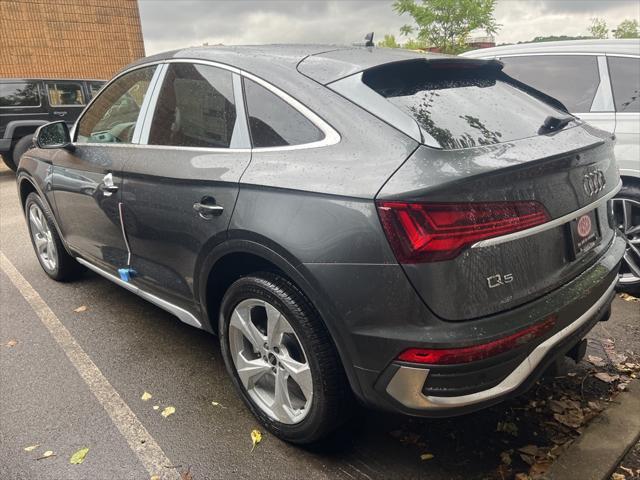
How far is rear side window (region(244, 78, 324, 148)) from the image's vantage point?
2.14m

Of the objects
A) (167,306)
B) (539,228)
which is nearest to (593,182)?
(539,228)

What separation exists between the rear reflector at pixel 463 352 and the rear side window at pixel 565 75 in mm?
2794

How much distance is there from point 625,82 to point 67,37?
15436 millimetres

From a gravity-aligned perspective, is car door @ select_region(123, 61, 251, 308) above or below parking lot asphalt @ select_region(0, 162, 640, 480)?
above

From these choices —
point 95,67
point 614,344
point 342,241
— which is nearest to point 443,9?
point 95,67

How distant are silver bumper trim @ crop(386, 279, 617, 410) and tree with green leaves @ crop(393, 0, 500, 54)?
61.3 ft

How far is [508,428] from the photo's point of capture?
2.46m

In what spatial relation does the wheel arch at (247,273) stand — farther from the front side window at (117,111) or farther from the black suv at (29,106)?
the black suv at (29,106)

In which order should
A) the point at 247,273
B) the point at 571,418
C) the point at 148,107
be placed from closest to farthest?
the point at 247,273 < the point at 571,418 < the point at 148,107

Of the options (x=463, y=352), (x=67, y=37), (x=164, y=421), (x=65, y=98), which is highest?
(x=67, y=37)

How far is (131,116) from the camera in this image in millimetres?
3154

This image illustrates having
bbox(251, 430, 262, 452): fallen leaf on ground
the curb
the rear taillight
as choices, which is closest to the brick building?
bbox(251, 430, 262, 452): fallen leaf on ground

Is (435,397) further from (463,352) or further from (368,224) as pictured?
(368,224)

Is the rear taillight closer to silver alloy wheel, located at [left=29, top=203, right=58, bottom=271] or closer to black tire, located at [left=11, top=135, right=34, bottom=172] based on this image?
silver alloy wheel, located at [left=29, top=203, right=58, bottom=271]
